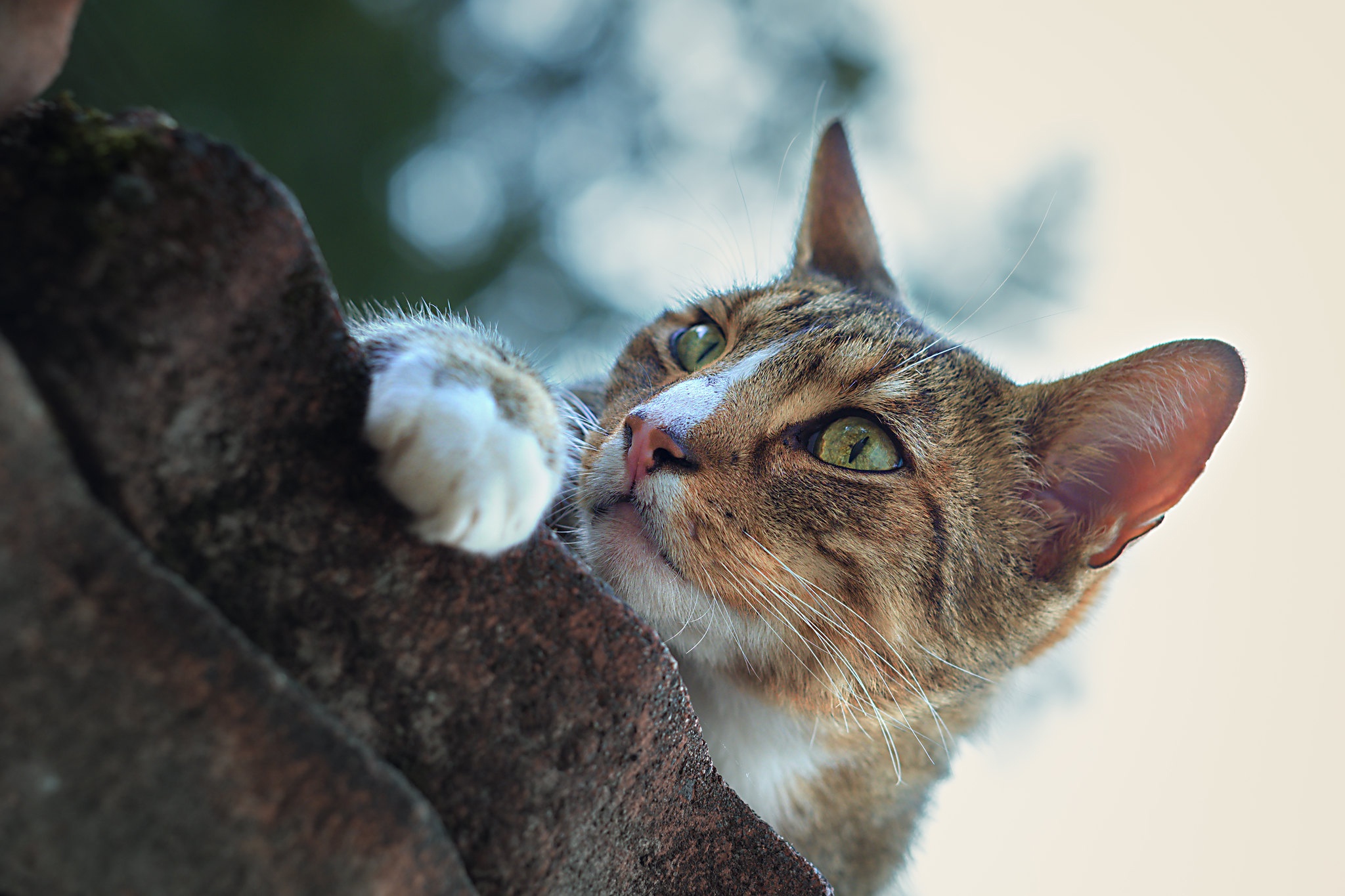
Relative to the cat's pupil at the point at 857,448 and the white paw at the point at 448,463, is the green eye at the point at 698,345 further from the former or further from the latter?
the white paw at the point at 448,463

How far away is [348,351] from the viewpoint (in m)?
0.72

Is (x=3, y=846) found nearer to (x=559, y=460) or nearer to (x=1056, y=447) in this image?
(x=559, y=460)

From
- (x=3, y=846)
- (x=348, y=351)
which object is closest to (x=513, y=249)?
(x=348, y=351)

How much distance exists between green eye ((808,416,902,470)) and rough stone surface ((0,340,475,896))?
0.83 m

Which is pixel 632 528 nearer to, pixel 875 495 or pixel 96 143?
pixel 875 495

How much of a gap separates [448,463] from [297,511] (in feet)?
0.41

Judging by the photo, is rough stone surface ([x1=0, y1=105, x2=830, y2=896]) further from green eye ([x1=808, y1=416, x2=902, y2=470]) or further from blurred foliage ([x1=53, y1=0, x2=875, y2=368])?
blurred foliage ([x1=53, y1=0, x2=875, y2=368])

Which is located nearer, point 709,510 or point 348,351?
point 348,351

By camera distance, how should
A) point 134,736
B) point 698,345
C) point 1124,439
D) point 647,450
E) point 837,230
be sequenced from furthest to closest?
1. point 837,230
2. point 698,345
3. point 1124,439
4. point 647,450
5. point 134,736

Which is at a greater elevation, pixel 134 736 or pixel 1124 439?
pixel 1124 439

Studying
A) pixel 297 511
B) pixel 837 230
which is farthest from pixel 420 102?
pixel 297 511

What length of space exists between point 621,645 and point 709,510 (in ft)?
1.07

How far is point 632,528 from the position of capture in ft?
3.71

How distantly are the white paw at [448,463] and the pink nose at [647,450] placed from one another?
37 cm
